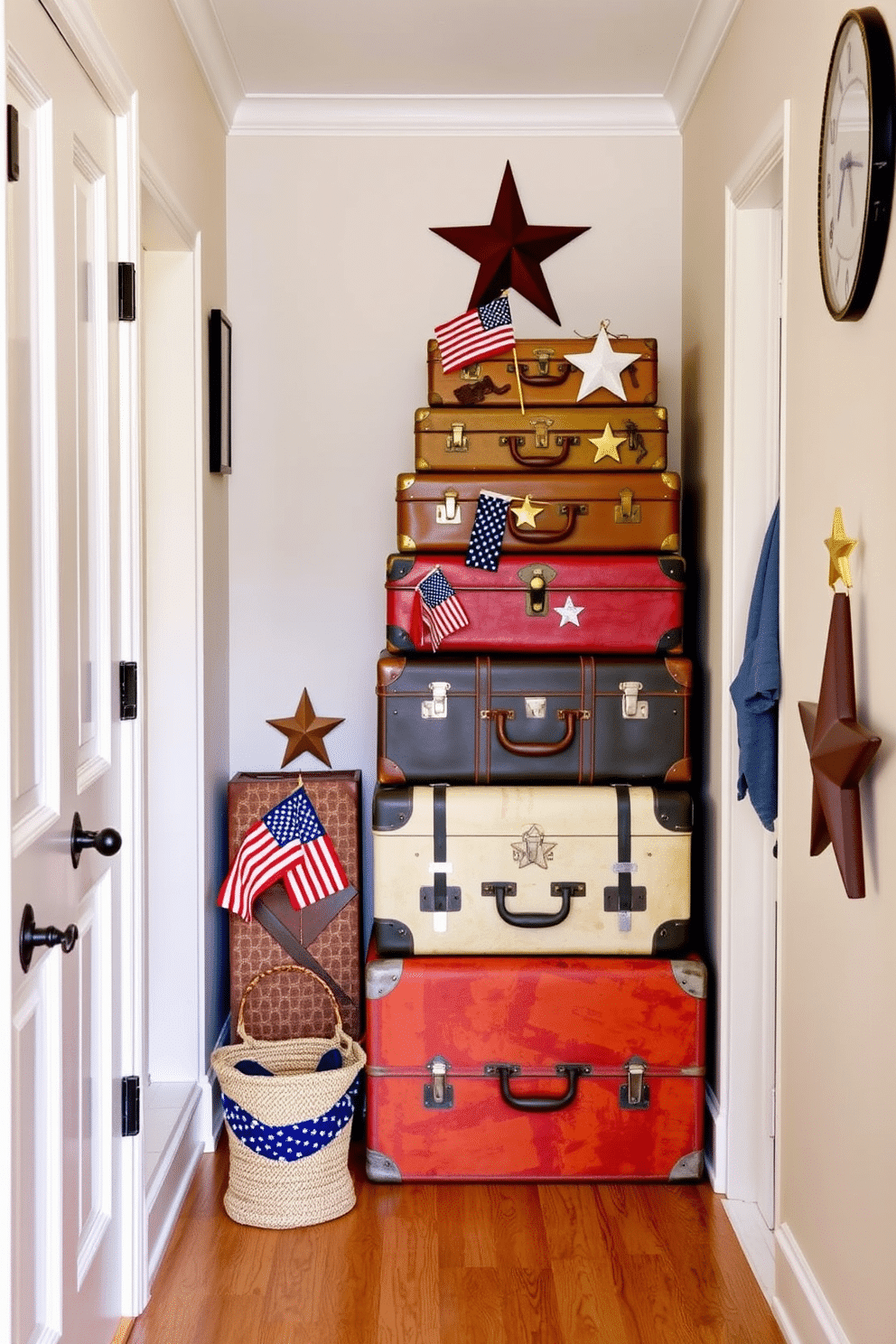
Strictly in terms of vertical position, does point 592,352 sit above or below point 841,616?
above

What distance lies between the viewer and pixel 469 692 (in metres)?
2.89

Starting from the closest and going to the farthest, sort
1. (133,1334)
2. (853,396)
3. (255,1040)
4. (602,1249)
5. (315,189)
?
(853,396), (133,1334), (602,1249), (255,1040), (315,189)

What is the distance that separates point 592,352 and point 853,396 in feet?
3.85

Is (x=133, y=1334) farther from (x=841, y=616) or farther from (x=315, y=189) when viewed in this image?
(x=315, y=189)

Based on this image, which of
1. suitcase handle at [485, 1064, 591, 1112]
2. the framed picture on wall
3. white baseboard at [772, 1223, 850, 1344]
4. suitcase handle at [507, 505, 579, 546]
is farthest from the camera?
the framed picture on wall

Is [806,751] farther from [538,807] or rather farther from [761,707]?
[538,807]

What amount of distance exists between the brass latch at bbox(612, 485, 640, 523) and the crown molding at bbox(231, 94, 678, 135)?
43.0 inches

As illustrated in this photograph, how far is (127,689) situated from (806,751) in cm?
119

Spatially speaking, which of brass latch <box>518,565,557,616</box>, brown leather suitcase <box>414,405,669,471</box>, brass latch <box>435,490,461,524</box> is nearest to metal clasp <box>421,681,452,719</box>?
brass latch <box>518,565,557,616</box>

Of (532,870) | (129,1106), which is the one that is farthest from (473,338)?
(129,1106)

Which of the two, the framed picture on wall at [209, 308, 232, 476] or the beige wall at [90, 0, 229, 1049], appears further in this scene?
the framed picture on wall at [209, 308, 232, 476]

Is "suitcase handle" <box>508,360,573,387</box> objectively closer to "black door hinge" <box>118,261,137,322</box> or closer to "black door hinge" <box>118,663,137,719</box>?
"black door hinge" <box>118,261,137,322</box>

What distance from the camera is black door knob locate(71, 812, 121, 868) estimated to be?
1849 mm

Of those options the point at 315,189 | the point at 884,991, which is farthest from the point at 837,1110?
the point at 315,189
